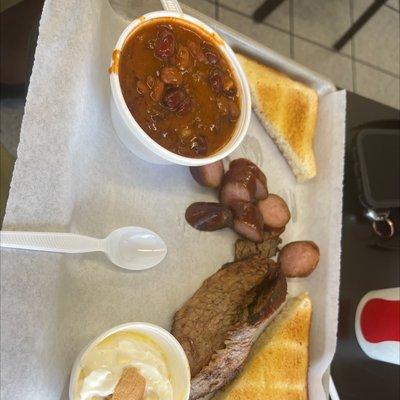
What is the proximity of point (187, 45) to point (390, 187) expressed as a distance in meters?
0.84

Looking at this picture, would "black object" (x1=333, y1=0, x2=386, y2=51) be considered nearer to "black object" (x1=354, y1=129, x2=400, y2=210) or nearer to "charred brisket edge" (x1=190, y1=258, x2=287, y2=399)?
"black object" (x1=354, y1=129, x2=400, y2=210)

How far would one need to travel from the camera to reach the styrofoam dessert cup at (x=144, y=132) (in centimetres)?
98

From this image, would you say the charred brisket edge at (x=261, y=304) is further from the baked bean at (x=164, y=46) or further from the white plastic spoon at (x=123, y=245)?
the baked bean at (x=164, y=46)

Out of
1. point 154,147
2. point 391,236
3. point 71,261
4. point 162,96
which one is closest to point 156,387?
point 71,261

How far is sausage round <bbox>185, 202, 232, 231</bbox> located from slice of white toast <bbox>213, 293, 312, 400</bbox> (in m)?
0.32

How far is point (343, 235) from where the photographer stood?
152 centimetres

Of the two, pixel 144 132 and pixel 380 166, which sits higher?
pixel 380 166

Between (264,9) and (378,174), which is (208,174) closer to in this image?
(378,174)

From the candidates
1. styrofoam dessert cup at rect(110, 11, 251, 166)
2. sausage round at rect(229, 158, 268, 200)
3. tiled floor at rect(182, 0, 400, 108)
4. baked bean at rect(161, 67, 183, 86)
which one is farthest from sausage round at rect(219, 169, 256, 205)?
tiled floor at rect(182, 0, 400, 108)

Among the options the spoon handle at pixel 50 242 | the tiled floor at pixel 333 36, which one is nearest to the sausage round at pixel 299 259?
the spoon handle at pixel 50 242

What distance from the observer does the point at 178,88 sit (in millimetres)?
1023

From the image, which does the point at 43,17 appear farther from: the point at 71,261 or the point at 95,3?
the point at 71,261

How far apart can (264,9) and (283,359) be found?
1458 mm

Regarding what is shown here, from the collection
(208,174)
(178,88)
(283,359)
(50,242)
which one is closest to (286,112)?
(208,174)
